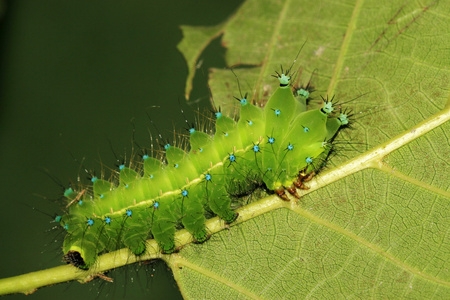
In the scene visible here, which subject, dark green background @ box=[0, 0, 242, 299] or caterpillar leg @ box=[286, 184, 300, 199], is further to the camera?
dark green background @ box=[0, 0, 242, 299]

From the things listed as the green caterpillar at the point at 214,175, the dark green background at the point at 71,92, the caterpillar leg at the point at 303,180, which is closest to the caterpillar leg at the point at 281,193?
the green caterpillar at the point at 214,175

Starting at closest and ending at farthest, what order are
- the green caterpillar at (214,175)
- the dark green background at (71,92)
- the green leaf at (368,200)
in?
the green leaf at (368,200)
the green caterpillar at (214,175)
the dark green background at (71,92)

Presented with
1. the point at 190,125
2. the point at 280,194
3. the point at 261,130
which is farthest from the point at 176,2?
the point at 280,194

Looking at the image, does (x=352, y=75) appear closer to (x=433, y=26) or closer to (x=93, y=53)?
(x=433, y=26)

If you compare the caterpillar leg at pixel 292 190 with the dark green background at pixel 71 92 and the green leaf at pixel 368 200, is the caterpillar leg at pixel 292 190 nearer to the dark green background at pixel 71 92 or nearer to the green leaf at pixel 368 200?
the green leaf at pixel 368 200

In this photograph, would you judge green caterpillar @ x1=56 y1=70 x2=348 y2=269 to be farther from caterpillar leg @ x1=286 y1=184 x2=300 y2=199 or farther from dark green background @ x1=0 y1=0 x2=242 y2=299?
dark green background @ x1=0 y1=0 x2=242 y2=299

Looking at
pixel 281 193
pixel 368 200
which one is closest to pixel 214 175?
pixel 281 193

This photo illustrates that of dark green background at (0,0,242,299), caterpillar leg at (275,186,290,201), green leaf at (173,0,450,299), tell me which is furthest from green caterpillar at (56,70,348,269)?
dark green background at (0,0,242,299)
